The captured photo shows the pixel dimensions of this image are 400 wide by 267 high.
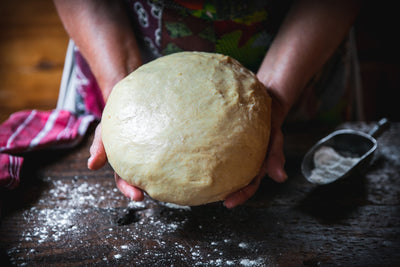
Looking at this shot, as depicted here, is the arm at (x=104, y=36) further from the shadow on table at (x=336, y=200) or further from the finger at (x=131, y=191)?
the shadow on table at (x=336, y=200)

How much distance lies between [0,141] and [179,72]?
0.78 meters

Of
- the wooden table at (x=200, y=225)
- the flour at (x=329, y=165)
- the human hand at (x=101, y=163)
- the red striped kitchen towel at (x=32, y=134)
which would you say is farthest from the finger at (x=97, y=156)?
the flour at (x=329, y=165)

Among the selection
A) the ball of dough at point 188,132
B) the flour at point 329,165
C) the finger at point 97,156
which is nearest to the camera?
the ball of dough at point 188,132

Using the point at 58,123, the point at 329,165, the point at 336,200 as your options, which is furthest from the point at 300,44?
the point at 58,123

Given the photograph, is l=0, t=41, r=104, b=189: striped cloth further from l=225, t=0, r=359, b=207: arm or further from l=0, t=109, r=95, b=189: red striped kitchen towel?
l=225, t=0, r=359, b=207: arm

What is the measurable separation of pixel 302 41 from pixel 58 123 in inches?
40.9

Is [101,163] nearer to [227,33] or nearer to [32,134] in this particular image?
[32,134]

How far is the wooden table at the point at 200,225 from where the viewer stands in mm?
883

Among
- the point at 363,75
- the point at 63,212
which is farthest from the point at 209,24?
the point at 363,75

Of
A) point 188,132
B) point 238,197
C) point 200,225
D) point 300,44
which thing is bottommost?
point 200,225

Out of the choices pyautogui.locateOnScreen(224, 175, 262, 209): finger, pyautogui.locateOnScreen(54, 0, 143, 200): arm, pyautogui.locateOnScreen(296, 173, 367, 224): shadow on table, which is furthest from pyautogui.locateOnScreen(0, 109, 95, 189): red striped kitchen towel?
pyautogui.locateOnScreen(296, 173, 367, 224): shadow on table

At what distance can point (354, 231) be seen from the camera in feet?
3.15

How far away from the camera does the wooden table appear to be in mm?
883

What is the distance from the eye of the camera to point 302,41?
1166mm
